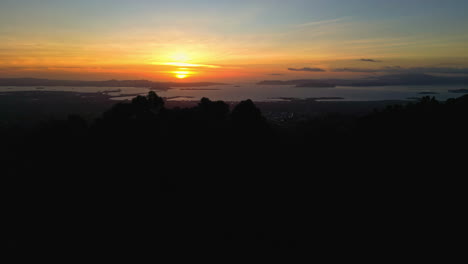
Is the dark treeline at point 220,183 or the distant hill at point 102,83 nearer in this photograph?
the dark treeline at point 220,183

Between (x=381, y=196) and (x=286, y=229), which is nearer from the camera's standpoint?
(x=286, y=229)

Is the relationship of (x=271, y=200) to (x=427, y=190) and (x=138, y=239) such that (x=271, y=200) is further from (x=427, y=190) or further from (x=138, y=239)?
(x=427, y=190)

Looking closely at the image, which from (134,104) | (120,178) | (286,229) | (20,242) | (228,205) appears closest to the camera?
(20,242)

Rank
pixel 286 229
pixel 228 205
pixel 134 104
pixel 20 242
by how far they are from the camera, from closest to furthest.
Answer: pixel 20 242 → pixel 286 229 → pixel 228 205 → pixel 134 104

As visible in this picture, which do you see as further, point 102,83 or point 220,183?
point 102,83

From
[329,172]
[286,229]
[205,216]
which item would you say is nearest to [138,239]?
[205,216]

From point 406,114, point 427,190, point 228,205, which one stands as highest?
point 406,114

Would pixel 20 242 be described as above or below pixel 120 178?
below

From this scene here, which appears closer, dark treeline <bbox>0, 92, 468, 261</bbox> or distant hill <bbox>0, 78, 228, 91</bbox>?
dark treeline <bbox>0, 92, 468, 261</bbox>
